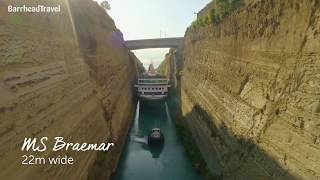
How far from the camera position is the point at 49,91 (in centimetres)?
847

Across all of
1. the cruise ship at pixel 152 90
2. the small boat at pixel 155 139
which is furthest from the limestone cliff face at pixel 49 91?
the cruise ship at pixel 152 90

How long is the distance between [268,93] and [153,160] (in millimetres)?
9866

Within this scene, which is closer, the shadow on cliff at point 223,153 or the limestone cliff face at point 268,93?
the limestone cliff face at point 268,93

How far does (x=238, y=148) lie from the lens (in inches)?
418

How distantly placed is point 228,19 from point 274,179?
749cm

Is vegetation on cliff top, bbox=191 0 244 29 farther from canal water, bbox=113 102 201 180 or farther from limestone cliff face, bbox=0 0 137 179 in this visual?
canal water, bbox=113 102 201 180

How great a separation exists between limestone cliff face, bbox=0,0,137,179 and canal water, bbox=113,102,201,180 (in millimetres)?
1633

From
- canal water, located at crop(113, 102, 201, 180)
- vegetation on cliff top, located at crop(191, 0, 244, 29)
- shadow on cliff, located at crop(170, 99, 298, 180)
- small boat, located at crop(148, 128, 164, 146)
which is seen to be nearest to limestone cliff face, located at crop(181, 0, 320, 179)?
shadow on cliff, located at crop(170, 99, 298, 180)

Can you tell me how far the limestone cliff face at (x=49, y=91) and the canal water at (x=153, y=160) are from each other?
5.36 ft

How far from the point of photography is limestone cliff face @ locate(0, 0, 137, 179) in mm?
6484

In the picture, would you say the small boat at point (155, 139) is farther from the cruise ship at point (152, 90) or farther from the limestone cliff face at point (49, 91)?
the cruise ship at point (152, 90)

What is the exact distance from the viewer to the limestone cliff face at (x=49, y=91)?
6484 mm

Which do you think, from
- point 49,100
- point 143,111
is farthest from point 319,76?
point 143,111

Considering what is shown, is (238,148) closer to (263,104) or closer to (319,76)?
(263,104)
